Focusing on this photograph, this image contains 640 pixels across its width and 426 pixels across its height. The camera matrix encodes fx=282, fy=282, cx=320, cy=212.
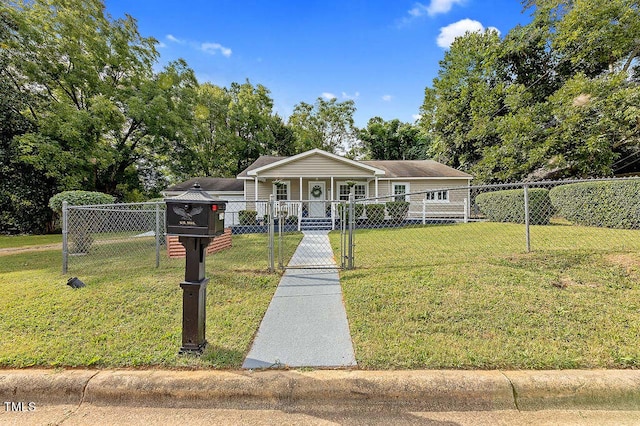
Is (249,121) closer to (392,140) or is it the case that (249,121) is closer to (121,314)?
(392,140)

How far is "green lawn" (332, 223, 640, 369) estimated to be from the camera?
2582 mm

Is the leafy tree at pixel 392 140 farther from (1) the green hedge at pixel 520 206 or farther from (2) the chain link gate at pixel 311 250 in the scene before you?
(2) the chain link gate at pixel 311 250

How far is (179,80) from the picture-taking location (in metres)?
19.1

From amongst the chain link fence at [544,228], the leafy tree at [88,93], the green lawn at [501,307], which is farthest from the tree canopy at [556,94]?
the leafy tree at [88,93]

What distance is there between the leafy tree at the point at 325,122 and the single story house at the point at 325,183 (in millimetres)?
15027

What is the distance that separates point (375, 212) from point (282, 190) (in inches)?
218

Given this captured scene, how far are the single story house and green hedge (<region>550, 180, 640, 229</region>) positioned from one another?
5.00 metres

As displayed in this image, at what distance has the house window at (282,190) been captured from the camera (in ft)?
52.7

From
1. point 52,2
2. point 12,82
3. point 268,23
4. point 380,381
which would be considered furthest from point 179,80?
point 380,381

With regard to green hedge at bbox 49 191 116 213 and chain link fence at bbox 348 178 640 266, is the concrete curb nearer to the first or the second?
chain link fence at bbox 348 178 640 266

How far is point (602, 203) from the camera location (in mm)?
8492

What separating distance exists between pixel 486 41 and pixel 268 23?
18.9m

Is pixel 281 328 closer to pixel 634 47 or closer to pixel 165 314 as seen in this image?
pixel 165 314

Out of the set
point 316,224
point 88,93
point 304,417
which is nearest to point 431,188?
point 316,224
